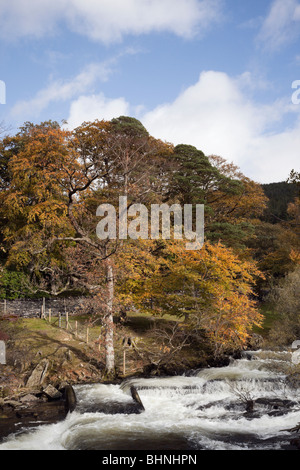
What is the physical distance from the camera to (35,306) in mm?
29422

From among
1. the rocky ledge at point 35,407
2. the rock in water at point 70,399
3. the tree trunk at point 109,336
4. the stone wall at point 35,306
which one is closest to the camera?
the rocky ledge at point 35,407

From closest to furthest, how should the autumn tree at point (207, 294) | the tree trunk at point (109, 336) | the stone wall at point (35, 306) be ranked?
the tree trunk at point (109, 336)
the autumn tree at point (207, 294)
the stone wall at point (35, 306)

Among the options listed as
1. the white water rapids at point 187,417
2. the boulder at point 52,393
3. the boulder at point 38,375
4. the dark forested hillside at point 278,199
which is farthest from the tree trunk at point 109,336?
the dark forested hillside at point 278,199

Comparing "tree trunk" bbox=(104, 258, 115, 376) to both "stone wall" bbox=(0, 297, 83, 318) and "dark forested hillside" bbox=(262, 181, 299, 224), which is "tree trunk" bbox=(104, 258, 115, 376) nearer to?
"stone wall" bbox=(0, 297, 83, 318)

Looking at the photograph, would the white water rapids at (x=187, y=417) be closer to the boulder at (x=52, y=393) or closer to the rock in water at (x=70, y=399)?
the rock in water at (x=70, y=399)

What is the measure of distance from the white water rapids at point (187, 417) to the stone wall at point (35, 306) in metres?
11.3

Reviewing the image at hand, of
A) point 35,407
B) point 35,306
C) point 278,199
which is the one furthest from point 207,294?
point 278,199

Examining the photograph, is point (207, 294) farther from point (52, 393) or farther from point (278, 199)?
point (278, 199)

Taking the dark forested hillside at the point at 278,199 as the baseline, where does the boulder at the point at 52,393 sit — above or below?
below

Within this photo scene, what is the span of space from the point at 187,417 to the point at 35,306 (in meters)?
19.0

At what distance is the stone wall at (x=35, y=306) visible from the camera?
1080 inches

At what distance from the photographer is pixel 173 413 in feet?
46.2
